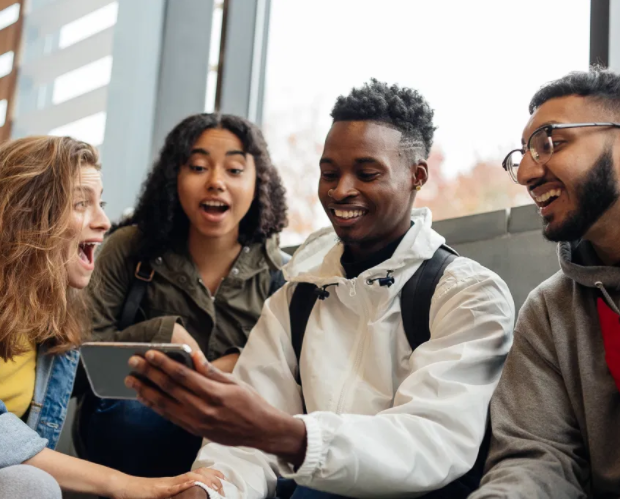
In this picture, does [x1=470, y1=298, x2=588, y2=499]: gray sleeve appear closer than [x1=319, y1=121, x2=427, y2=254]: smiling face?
Yes

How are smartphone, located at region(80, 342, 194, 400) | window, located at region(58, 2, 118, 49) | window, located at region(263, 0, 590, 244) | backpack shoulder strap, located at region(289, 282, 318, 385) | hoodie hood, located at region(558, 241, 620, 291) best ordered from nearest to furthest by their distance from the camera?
1. smartphone, located at region(80, 342, 194, 400)
2. hoodie hood, located at region(558, 241, 620, 291)
3. backpack shoulder strap, located at region(289, 282, 318, 385)
4. window, located at region(263, 0, 590, 244)
5. window, located at region(58, 2, 118, 49)

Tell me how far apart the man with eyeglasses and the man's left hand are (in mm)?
433

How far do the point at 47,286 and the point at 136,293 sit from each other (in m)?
0.49

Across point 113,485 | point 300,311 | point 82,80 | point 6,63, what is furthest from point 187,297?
point 6,63

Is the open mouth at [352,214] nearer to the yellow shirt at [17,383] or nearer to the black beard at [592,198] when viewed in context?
the black beard at [592,198]

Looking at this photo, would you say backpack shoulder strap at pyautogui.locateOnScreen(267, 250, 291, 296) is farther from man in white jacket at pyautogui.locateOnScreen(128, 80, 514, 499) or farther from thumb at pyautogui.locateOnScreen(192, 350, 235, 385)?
thumb at pyautogui.locateOnScreen(192, 350, 235, 385)

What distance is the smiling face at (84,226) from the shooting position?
230 cm

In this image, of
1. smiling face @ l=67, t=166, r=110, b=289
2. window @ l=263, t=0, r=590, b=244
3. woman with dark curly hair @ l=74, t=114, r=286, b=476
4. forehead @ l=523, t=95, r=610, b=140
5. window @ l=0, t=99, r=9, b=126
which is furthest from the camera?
window @ l=0, t=99, r=9, b=126

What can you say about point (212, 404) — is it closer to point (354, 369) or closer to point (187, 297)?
point (354, 369)

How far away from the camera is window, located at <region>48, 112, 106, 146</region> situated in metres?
4.17

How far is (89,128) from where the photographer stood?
4219 mm

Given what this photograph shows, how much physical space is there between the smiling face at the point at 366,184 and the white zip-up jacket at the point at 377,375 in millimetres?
77

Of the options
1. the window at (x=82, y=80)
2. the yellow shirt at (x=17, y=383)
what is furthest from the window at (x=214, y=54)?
the yellow shirt at (x=17, y=383)

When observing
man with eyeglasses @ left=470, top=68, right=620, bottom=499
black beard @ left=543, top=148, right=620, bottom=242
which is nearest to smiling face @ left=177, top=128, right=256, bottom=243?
man with eyeglasses @ left=470, top=68, right=620, bottom=499
